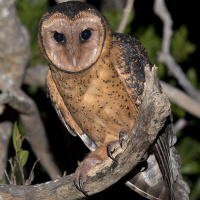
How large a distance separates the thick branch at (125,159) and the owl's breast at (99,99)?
45cm

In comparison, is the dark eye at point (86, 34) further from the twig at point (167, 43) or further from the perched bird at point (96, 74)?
the twig at point (167, 43)

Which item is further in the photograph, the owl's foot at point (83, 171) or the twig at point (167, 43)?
the twig at point (167, 43)

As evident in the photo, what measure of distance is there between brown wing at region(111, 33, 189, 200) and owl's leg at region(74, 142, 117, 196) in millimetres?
397

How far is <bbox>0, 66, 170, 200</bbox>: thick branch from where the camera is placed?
2543 mm

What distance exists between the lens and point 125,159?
9.48ft

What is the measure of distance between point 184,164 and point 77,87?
7.83 ft

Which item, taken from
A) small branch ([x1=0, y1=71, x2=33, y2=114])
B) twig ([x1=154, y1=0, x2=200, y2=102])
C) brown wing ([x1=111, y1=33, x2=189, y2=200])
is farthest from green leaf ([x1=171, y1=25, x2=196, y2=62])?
brown wing ([x1=111, y1=33, x2=189, y2=200])

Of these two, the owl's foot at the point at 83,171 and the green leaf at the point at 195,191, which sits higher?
the owl's foot at the point at 83,171

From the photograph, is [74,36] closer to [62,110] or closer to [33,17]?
[62,110]

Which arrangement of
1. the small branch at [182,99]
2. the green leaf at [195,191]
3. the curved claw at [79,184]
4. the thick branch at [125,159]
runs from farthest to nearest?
the green leaf at [195,191], the small branch at [182,99], the curved claw at [79,184], the thick branch at [125,159]

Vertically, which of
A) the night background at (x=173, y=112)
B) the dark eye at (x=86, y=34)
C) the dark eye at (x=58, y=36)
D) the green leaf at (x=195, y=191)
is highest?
the dark eye at (x=86, y=34)

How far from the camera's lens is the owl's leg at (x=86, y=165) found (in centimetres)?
308

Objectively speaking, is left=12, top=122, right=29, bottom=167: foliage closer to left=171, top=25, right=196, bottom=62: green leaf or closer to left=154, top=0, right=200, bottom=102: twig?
left=154, top=0, right=200, bottom=102: twig

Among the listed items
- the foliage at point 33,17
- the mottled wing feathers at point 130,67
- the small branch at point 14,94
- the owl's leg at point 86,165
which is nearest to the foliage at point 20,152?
the owl's leg at point 86,165
